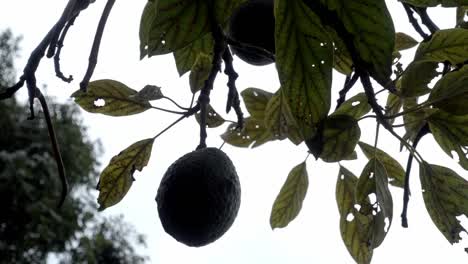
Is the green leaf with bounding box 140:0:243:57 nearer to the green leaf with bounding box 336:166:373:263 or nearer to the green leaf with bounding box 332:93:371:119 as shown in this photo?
the green leaf with bounding box 332:93:371:119

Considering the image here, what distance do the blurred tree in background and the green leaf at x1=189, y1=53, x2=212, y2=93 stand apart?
7.42 metres

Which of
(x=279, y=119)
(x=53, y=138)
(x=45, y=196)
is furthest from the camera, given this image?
(x=45, y=196)

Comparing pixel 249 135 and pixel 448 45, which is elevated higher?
pixel 448 45

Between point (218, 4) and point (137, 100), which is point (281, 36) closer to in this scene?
point (218, 4)

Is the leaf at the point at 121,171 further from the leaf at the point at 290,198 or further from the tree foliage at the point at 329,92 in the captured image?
the leaf at the point at 290,198

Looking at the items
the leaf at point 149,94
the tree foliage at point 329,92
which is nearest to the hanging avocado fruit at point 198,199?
the tree foliage at point 329,92

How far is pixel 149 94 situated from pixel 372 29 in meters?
0.44

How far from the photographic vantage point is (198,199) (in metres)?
0.67

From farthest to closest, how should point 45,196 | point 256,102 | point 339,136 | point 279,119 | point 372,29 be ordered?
1. point 45,196
2. point 256,102
3. point 279,119
4. point 339,136
5. point 372,29

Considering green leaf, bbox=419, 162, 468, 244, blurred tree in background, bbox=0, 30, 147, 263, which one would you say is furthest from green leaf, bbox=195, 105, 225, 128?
blurred tree in background, bbox=0, 30, 147, 263

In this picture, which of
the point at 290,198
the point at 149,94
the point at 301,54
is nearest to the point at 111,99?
the point at 149,94

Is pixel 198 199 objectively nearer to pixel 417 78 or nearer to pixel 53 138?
pixel 53 138

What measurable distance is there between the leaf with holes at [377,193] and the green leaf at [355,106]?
0.08 meters

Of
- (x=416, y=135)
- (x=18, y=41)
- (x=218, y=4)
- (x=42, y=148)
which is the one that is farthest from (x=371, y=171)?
(x=18, y=41)
